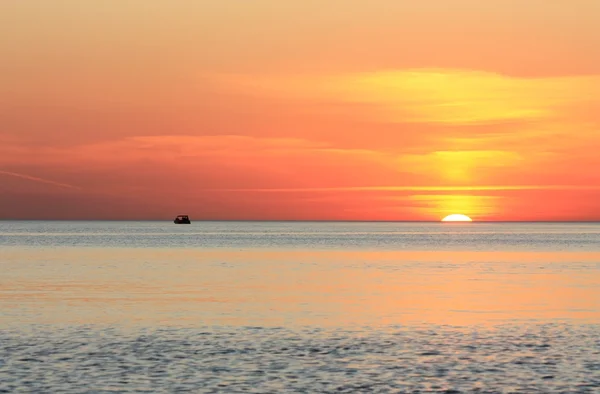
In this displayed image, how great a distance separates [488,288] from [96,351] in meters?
36.5

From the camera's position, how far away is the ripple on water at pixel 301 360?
26.3 meters

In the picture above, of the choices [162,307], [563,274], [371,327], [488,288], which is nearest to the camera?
[371,327]

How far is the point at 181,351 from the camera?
106 ft

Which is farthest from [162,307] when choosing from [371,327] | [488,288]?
[488,288]

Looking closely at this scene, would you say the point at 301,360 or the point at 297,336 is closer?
the point at 301,360

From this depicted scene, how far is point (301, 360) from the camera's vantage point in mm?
30438

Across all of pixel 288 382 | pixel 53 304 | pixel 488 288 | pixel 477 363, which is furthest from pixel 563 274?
pixel 288 382

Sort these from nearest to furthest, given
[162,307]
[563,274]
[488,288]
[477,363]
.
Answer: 1. [477,363]
2. [162,307]
3. [488,288]
4. [563,274]

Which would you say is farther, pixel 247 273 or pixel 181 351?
pixel 247 273

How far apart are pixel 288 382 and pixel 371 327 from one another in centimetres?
1342

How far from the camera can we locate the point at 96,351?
32.0 m

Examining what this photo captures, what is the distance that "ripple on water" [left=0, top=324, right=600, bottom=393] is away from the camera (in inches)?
1035

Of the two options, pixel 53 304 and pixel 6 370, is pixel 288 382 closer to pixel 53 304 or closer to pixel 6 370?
pixel 6 370

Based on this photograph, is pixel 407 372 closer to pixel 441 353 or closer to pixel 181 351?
pixel 441 353
